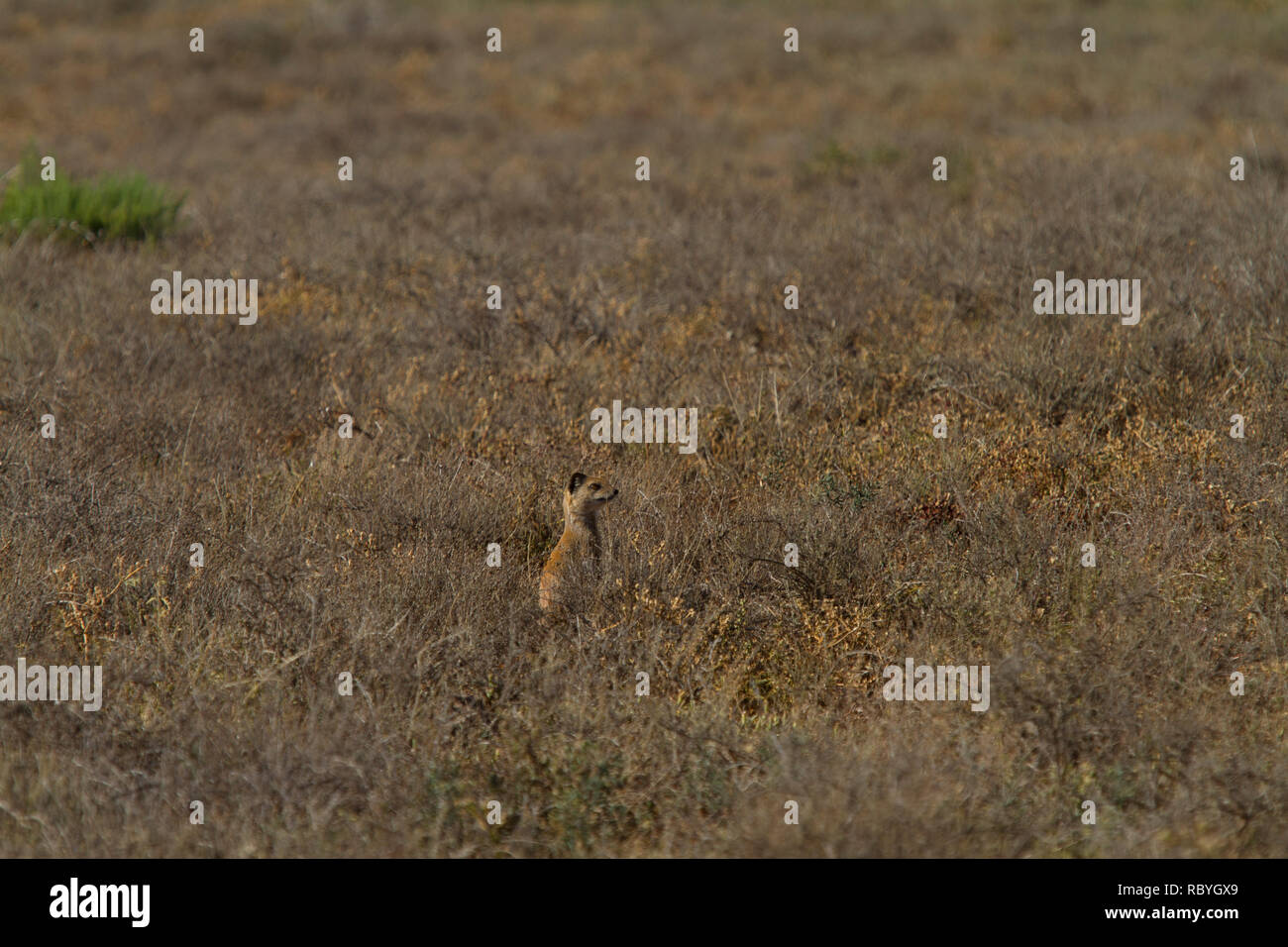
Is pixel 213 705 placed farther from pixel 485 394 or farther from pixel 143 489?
pixel 485 394

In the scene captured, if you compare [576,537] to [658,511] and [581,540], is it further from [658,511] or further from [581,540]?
[658,511]

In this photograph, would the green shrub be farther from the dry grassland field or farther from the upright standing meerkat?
the upright standing meerkat

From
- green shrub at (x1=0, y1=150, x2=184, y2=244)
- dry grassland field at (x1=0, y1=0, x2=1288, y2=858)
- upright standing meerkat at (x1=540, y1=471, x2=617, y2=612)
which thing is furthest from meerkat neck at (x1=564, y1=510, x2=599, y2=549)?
green shrub at (x1=0, y1=150, x2=184, y2=244)

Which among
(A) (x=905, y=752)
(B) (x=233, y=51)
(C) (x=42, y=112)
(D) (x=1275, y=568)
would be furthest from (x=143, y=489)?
(B) (x=233, y=51)

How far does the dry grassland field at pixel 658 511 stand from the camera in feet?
11.6

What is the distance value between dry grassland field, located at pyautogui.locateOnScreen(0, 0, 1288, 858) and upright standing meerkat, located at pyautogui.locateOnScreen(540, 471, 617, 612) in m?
0.04

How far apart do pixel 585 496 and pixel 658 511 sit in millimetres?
452

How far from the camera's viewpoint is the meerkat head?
198 inches

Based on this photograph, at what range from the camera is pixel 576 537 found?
16.5 ft

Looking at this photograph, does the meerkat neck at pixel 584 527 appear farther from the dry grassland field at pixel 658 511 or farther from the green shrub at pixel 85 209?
the green shrub at pixel 85 209

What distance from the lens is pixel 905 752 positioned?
11.5ft

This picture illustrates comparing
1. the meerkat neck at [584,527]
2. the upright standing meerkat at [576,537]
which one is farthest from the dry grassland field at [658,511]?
the meerkat neck at [584,527]

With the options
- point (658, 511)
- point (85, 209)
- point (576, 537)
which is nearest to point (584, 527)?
point (576, 537)

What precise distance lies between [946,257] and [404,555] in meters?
5.58
